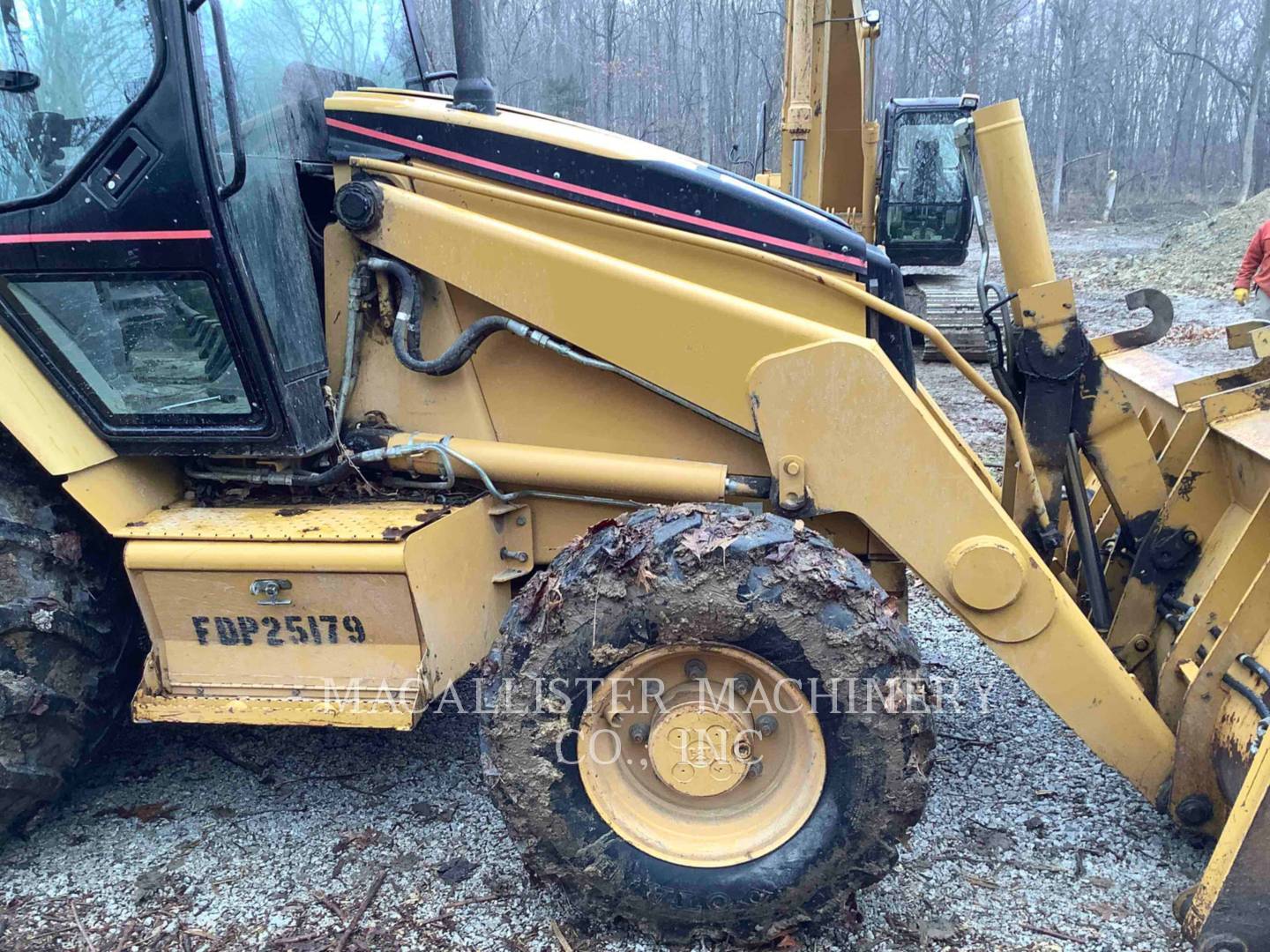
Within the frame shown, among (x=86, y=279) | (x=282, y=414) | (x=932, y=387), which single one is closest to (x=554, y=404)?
(x=282, y=414)

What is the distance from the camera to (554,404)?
293 centimetres

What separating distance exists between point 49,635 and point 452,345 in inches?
53.8

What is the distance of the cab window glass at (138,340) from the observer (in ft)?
8.65

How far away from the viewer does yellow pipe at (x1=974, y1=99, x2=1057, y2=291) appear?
2746 millimetres

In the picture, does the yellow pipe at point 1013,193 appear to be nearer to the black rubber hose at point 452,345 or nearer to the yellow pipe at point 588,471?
the yellow pipe at point 588,471

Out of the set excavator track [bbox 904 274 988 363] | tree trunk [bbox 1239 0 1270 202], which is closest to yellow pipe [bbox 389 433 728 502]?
excavator track [bbox 904 274 988 363]

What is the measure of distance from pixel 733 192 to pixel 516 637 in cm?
138

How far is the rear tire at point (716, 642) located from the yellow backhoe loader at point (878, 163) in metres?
1.16

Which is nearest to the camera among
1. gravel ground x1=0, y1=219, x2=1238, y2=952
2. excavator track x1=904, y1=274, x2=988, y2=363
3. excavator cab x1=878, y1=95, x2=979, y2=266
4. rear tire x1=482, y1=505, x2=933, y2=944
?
rear tire x1=482, y1=505, x2=933, y2=944

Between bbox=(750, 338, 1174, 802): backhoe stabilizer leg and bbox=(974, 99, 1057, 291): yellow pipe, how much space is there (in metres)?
0.64

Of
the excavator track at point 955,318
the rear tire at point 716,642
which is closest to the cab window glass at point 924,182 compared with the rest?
the excavator track at point 955,318

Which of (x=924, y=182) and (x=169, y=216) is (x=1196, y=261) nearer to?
(x=924, y=182)

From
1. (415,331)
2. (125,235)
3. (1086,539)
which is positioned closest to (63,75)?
(125,235)

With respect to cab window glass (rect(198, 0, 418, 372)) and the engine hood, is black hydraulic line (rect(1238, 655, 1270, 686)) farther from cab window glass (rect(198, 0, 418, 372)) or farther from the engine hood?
cab window glass (rect(198, 0, 418, 372))
